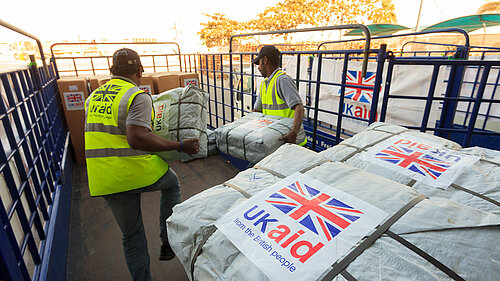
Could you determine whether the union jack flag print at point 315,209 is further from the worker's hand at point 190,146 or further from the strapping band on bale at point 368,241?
the worker's hand at point 190,146

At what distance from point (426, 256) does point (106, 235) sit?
2.94 metres

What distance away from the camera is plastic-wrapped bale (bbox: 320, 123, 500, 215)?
1.11m

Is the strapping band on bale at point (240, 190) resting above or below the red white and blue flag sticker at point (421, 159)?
below

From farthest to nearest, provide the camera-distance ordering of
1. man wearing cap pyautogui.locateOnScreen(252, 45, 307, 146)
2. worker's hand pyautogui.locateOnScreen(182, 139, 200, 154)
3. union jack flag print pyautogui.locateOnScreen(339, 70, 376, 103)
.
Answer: union jack flag print pyautogui.locateOnScreen(339, 70, 376, 103) < man wearing cap pyautogui.locateOnScreen(252, 45, 307, 146) < worker's hand pyautogui.locateOnScreen(182, 139, 200, 154)

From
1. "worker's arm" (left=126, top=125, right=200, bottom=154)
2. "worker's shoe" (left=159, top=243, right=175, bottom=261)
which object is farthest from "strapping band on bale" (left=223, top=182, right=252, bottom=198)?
"worker's shoe" (left=159, top=243, right=175, bottom=261)

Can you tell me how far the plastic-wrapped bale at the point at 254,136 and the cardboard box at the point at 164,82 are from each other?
2984 millimetres

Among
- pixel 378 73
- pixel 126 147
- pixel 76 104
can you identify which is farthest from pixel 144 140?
pixel 76 104

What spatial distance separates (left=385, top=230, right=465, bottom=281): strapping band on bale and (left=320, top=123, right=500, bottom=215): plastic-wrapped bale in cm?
42

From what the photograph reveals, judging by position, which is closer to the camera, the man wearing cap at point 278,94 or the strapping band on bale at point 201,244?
the strapping band on bale at point 201,244

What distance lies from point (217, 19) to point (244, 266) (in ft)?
108

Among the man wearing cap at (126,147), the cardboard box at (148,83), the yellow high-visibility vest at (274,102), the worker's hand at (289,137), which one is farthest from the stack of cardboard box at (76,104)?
the worker's hand at (289,137)

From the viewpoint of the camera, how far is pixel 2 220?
48.8 inches

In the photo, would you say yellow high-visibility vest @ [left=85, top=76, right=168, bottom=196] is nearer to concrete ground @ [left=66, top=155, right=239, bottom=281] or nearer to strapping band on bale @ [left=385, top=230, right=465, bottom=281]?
concrete ground @ [left=66, top=155, right=239, bottom=281]

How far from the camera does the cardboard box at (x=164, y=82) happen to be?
520cm
